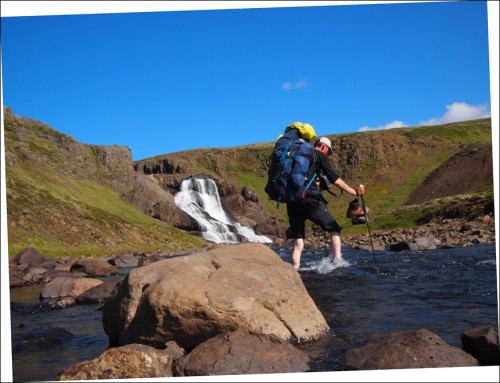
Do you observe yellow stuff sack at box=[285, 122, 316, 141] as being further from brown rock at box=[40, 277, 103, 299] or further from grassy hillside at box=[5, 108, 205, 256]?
grassy hillside at box=[5, 108, 205, 256]

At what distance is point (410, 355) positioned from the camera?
214 inches

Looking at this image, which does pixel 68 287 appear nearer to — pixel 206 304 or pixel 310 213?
pixel 310 213

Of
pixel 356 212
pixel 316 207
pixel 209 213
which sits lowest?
pixel 209 213

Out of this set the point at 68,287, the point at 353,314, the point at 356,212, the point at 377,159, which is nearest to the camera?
the point at 353,314

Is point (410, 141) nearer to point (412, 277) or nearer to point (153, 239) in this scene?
point (153, 239)

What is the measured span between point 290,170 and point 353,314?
10.7ft

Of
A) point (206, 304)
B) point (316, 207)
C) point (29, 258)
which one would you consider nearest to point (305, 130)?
point (316, 207)

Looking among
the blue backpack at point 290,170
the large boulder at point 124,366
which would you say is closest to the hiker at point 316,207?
the blue backpack at point 290,170

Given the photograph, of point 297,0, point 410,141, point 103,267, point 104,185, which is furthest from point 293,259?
point 410,141

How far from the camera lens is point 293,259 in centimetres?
1147

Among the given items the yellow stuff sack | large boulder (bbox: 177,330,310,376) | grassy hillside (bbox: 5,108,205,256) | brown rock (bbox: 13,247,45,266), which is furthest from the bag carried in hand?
grassy hillside (bbox: 5,108,205,256)

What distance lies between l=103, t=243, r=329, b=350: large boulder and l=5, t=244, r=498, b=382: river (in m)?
0.48

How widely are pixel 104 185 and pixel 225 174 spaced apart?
185ft

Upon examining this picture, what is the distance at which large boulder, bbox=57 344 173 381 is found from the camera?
5.65 meters
